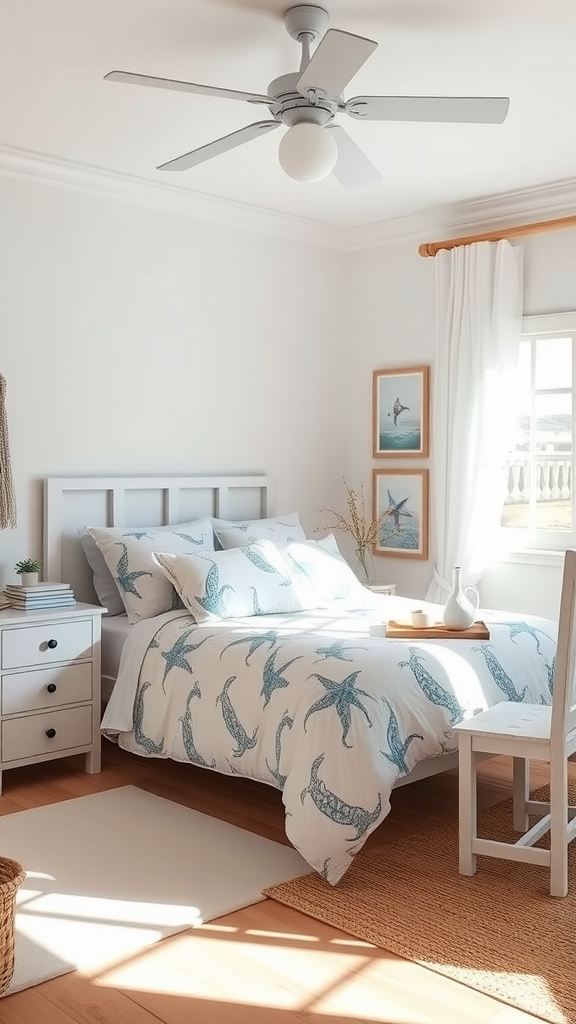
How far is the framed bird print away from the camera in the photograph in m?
5.38

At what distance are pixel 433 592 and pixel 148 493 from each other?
161 centimetres

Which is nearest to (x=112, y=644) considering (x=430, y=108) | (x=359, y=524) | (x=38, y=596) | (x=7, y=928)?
(x=38, y=596)

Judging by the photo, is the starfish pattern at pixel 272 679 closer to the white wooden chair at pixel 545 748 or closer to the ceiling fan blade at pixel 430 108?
the white wooden chair at pixel 545 748

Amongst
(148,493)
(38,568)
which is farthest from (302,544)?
(38,568)

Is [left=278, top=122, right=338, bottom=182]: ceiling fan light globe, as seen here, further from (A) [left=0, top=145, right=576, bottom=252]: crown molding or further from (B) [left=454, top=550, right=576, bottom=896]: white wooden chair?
(A) [left=0, top=145, right=576, bottom=252]: crown molding

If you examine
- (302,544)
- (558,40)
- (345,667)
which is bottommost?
(345,667)

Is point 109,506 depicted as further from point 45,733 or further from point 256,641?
point 256,641

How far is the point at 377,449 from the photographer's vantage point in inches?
222

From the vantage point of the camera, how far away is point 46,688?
3.87 m

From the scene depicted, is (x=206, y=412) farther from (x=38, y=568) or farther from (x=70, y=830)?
(x=70, y=830)

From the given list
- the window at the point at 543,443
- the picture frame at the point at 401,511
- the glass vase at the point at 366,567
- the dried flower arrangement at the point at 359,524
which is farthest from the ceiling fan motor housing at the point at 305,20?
the glass vase at the point at 366,567

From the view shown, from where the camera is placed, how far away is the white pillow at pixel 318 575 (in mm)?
4355

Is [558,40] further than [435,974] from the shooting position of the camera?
Yes

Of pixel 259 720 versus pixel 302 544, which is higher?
pixel 302 544
